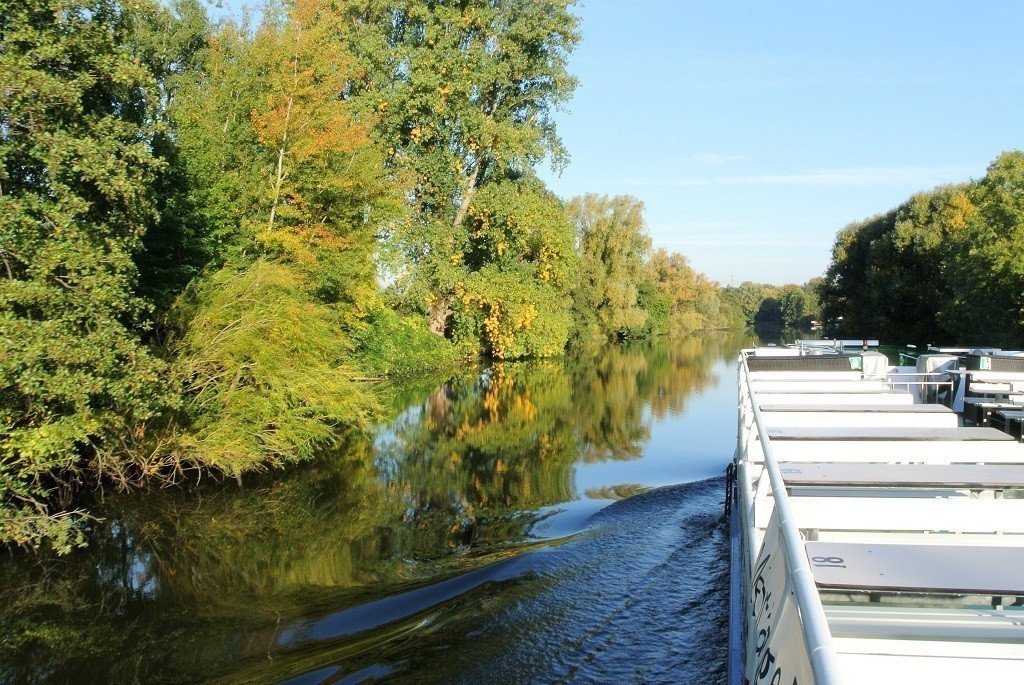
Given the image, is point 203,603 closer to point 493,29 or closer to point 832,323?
point 493,29

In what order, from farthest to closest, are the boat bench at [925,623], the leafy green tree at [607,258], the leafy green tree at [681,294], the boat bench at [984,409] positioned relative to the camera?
the leafy green tree at [681,294]
the leafy green tree at [607,258]
the boat bench at [984,409]
the boat bench at [925,623]

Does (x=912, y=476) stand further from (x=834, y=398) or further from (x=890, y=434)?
(x=834, y=398)

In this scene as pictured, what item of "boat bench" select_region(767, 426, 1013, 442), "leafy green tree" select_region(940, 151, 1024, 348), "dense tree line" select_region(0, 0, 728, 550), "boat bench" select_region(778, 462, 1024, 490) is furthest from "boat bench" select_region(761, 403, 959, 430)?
"leafy green tree" select_region(940, 151, 1024, 348)

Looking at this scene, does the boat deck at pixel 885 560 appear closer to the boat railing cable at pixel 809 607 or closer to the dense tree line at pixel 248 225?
the boat railing cable at pixel 809 607

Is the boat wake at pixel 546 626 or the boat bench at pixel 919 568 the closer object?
the boat bench at pixel 919 568

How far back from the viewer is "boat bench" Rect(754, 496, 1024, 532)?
165 inches

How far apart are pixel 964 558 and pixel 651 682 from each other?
4.11 metres

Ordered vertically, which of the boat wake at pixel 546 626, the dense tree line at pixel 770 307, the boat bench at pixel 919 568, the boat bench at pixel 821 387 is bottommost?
the boat wake at pixel 546 626

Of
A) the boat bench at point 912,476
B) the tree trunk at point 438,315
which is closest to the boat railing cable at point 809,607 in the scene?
the boat bench at point 912,476

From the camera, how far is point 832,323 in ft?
225

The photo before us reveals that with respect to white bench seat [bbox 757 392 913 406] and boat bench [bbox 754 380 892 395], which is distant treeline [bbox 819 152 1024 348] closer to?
boat bench [bbox 754 380 892 395]

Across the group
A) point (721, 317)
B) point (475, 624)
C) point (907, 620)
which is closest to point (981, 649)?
point (907, 620)

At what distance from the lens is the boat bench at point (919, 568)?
3240 mm

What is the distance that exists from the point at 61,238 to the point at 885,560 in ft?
32.4
